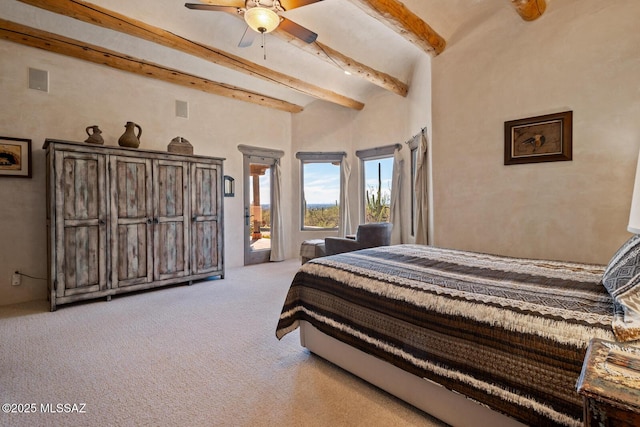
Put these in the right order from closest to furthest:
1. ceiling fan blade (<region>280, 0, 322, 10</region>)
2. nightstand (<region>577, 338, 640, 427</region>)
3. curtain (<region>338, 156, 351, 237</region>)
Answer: nightstand (<region>577, 338, 640, 427</region>)
ceiling fan blade (<region>280, 0, 322, 10</region>)
curtain (<region>338, 156, 351, 237</region>)

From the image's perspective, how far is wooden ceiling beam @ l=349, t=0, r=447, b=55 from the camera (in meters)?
2.84

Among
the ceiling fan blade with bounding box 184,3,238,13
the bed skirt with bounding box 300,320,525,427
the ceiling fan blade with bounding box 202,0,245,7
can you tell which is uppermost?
the ceiling fan blade with bounding box 202,0,245,7

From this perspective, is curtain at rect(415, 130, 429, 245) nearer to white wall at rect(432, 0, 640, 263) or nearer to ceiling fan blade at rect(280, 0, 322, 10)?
white wall at rect(432, 0, 640, 263)

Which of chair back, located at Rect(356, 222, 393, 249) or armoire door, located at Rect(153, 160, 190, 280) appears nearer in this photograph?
armoire door, located at Rect(153, 160, 190, 280)

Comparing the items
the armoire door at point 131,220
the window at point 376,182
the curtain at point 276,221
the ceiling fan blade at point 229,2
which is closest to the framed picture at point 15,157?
the armoire door at point 131,220

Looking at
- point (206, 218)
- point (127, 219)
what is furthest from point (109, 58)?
point (206, 218)

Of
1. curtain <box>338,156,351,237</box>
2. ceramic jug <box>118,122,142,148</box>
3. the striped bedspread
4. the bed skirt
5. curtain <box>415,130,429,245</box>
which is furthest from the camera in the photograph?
curtain <box>338,156,351,237</box>

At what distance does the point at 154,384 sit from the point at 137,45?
13.2 feet

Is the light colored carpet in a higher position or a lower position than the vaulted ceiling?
lower

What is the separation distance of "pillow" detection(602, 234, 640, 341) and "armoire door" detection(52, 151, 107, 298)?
4386 millimetres

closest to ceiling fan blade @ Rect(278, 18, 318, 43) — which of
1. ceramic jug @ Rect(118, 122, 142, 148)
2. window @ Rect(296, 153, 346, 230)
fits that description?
ceramic jug @ Rect(118, 122, 142, 148)

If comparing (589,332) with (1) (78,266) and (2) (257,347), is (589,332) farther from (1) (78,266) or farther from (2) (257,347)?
(1) (78,266)

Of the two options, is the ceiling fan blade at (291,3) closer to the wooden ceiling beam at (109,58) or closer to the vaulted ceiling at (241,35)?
the vaulted ceiling at (241,35)

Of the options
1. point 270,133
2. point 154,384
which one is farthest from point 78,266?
point 270,133
